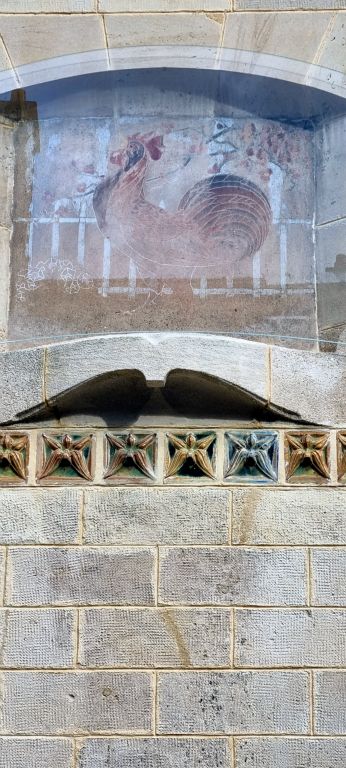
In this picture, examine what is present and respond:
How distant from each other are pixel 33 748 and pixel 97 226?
87.9 inches

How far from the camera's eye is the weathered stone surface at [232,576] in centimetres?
603

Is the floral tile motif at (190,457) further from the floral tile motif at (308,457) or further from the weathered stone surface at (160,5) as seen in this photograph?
the weathered stone surface at (160,5)

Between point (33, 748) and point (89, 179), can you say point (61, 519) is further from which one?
point (89, 179)

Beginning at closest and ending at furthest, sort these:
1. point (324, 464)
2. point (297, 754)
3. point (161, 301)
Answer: point (297, 754) < point (324, 464) < point (161, 301)

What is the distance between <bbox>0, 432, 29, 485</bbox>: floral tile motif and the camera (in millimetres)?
6270

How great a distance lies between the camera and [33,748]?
19.3 feet

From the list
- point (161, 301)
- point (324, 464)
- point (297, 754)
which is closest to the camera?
point (297, 754)

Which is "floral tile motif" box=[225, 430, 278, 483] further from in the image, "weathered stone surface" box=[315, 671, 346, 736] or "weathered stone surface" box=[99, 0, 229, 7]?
"weathered stone surface" box=[99, 0, 229, 7]

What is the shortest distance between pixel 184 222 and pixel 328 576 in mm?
1706

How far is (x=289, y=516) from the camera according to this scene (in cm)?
614

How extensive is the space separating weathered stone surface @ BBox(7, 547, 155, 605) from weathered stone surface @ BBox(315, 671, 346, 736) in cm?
70

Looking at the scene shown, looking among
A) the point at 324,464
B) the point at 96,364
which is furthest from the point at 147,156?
the point at 324,464

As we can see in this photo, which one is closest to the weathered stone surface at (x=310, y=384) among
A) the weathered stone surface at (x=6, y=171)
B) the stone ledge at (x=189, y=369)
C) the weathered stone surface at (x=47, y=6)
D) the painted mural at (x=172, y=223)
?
the stone ledge at (x=189, y=369)


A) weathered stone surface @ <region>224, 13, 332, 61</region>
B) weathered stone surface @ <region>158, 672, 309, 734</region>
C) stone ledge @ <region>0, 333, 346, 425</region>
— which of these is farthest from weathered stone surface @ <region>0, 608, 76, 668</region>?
weathered stone surface @ <region>224, 13, 332, 61</region>
